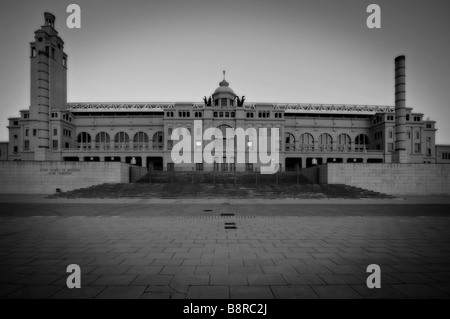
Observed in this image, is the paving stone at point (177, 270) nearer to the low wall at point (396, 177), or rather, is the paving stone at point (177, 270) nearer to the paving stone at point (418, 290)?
the paving stone at point (418, 290)

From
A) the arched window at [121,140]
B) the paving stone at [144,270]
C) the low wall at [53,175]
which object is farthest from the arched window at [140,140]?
the paving stone at [144,270]

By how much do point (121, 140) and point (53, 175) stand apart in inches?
1510

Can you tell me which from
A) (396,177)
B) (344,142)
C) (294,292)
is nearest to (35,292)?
(294,292)

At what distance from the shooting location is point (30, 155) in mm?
66375

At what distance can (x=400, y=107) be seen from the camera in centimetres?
3762

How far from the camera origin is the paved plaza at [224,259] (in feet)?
15.3

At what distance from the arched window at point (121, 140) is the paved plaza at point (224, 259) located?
199 ft

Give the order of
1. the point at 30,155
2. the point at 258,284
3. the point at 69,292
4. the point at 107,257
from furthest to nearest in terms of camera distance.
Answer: the point at 30,155 → the point at 107,257 → the point at 258,284 → the point at 69,292

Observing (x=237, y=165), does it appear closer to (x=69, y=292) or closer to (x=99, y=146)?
(x=99, y=146)

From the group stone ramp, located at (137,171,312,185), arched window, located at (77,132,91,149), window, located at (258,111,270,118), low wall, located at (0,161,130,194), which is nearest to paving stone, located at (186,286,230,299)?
low wall, located at (0,161,130,194)

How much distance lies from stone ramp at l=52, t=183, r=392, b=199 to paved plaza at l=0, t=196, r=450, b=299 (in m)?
14.9

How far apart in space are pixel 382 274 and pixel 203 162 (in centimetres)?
5541

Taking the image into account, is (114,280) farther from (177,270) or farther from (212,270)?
(212,270)
